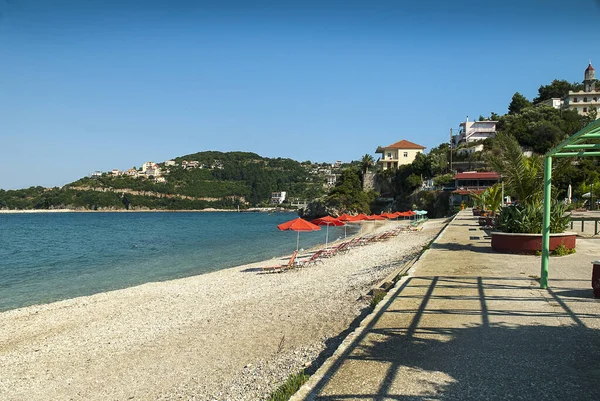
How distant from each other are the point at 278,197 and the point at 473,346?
177 meters

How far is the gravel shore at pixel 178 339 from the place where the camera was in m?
6.39

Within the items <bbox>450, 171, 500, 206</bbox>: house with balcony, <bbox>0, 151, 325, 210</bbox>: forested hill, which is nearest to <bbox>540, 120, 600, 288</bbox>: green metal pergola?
<bbox>450, 171, 500, 206</bbox>: house with balcony

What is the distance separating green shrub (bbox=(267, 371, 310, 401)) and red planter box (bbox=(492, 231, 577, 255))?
9.73 meters

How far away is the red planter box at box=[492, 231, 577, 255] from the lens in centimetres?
1239

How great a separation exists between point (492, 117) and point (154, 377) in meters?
103

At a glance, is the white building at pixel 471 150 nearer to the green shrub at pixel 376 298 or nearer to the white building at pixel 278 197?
the green shrub at pixel 376 298

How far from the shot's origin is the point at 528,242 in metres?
12.7

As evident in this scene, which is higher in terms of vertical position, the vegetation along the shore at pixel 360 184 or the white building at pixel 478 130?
the white building at pixel 478 130

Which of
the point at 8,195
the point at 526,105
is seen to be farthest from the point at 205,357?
the point at 8,195

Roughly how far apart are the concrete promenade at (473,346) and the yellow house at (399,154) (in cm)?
8255

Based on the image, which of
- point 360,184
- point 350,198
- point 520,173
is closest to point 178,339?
point 520,173

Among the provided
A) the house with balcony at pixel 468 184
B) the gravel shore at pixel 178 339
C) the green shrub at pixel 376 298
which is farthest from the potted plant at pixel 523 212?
the house with balcony at pixel 468 184

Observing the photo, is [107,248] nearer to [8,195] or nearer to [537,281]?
[537,281]

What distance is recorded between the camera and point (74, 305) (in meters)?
13.3
